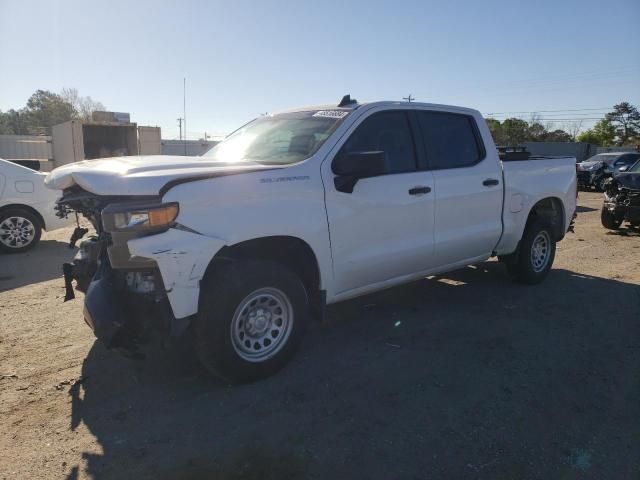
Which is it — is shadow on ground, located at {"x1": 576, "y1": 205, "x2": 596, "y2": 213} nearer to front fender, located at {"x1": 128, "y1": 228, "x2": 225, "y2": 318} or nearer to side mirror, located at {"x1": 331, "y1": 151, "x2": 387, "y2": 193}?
side mirror, located at {"x1": 331, "y1": 151, "x2": 387, "y2": 193}

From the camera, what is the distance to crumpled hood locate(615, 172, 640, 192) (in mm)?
9952

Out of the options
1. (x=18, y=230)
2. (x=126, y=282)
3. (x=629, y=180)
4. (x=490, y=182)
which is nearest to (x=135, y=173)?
(x=126, y=282)

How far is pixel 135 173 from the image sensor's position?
3.13m

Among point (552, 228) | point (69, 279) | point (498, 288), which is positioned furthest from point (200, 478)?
point (552, 228)

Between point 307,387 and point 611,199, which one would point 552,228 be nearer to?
point 307,387

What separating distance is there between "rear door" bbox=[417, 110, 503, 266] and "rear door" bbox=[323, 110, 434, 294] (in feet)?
0.56

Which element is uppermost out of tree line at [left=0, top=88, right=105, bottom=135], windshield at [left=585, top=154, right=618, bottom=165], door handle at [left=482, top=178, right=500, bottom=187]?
tree line at [left=0, top=88, right=105, bottom=135]

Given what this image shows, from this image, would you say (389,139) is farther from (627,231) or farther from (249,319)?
(627,231)

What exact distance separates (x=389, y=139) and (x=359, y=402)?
2.26 metres

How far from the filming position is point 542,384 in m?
3.59

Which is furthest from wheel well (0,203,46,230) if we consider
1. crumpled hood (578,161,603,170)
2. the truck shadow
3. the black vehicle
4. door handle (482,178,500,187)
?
crumpled hood (578,161,603,170)

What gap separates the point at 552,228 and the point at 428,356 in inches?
124

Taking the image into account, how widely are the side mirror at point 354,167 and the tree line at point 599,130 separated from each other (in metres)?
62.7

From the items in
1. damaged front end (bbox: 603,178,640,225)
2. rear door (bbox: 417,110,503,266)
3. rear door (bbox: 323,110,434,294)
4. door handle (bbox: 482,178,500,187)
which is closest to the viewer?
rear door (bbox: 323,110,434,294)
